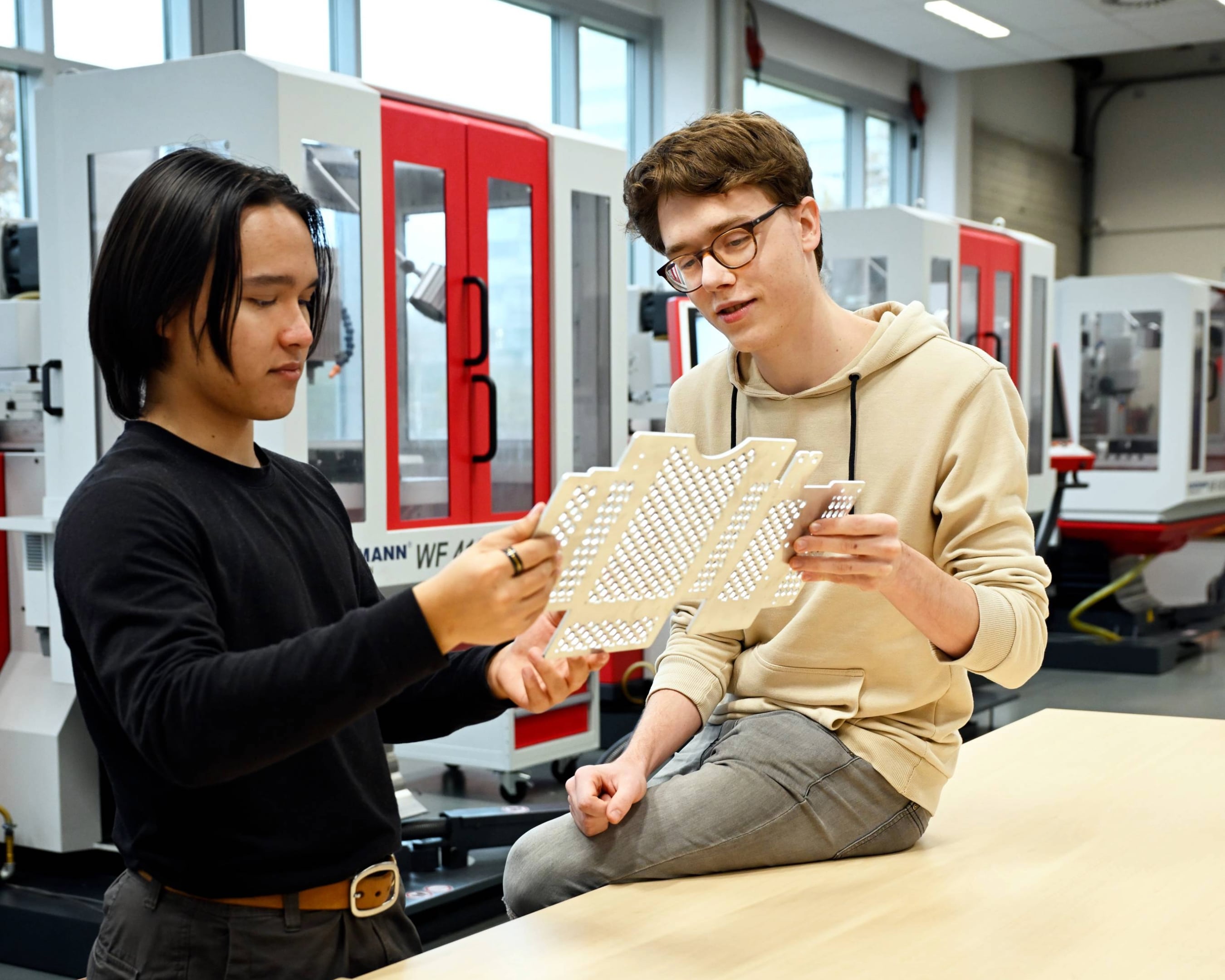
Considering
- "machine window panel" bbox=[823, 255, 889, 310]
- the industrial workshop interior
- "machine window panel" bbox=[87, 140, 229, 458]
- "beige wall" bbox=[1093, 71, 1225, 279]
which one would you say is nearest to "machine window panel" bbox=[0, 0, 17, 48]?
the industrial workshop interior

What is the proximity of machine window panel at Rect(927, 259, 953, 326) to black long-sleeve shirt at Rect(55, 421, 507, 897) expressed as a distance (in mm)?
4540

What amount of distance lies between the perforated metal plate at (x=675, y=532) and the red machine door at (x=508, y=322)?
2281 mm

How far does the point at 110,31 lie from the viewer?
509cm

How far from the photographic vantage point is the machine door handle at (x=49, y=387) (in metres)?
3.32

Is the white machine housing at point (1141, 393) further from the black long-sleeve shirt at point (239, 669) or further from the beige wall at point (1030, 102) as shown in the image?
the black long-sleeve shirt at point (239, 669)

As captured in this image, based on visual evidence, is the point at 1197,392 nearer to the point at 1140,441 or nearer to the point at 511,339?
the point at 1140,441

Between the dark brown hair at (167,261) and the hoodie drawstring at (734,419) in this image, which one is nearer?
the dark brown hair at (167,261)

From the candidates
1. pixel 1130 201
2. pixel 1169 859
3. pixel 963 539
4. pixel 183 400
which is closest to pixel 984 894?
pixel 1169 859

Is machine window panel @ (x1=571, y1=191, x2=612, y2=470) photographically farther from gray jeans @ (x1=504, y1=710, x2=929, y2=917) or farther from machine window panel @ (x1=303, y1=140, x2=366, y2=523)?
gray jeans @ (x1=504, y1=710, x2=929, y2=917)

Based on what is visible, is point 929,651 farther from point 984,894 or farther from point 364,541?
point 364,541

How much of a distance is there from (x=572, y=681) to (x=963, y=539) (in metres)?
0.62

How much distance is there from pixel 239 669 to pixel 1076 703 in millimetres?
5740

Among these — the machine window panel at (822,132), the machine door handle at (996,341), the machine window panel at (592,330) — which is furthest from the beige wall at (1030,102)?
A: the machine window panel at (592,330)

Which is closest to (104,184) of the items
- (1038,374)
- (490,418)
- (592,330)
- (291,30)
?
(490,418)
